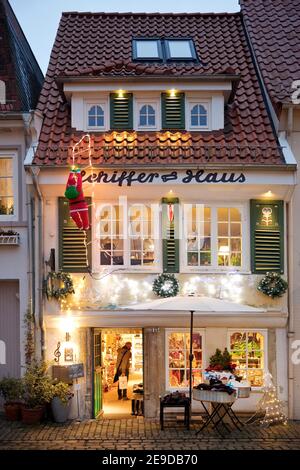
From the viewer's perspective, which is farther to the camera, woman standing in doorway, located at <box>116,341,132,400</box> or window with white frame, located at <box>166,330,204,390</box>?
woman standing in doorway, located at <box>116,341,132,400</box>

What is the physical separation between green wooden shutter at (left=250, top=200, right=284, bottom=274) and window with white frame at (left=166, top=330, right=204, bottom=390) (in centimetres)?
203

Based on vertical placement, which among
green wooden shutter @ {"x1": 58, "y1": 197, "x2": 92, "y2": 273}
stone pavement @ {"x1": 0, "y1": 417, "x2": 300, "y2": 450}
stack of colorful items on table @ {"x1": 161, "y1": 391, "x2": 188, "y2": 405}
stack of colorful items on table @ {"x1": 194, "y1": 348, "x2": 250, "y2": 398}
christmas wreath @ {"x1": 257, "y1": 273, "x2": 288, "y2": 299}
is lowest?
stone pavement @ {"x1": 0, "y1": 417, "x2": 300, "y2": 450}

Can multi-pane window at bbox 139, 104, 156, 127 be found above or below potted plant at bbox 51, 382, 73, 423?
above

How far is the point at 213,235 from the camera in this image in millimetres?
15305

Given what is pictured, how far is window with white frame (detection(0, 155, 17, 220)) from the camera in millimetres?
15562

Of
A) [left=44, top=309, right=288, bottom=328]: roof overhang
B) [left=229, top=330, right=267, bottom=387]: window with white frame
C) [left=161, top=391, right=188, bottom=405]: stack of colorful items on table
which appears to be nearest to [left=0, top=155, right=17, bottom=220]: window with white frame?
[left=44, top=309, right=288, bottom=328]: roof overhang

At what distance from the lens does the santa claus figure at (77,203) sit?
1405 centimetres

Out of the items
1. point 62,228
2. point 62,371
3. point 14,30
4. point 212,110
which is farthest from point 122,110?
point 62,371

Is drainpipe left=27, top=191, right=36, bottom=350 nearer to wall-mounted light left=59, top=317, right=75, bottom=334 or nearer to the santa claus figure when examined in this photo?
wall-mounted light left=59, top=317, right=75, bottom=334

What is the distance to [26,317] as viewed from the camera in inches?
595

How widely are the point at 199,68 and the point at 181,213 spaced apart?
366 cm

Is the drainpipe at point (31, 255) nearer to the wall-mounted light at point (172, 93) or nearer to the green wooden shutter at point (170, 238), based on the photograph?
the green wooden shutter at point (170, 238)

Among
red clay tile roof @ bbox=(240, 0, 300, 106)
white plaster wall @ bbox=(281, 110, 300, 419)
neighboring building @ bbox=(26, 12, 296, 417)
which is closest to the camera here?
neighboring building @ bbox=(26, 12, 296, 417)

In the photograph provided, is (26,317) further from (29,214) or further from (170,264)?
(170,264)
